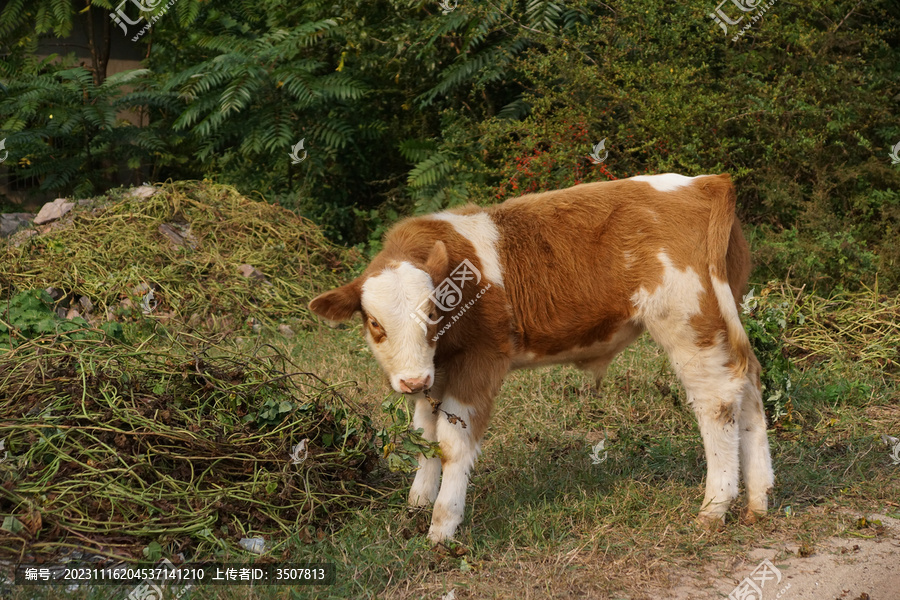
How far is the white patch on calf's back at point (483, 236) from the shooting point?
454cm

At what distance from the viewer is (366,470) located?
5.11 meters

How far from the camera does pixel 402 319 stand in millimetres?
4055

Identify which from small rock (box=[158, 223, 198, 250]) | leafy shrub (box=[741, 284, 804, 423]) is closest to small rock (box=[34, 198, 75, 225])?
small rock (box=[158, 223, 198, 250])

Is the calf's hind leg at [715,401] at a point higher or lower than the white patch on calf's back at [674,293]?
lower

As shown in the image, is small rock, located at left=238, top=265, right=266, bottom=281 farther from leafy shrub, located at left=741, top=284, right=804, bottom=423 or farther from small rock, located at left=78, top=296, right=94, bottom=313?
leafy shrub, located at left=741, top=284, right=804, bottom=423

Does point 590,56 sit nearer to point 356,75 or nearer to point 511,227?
point 356,75

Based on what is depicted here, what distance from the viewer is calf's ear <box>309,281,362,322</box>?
418 centimetres

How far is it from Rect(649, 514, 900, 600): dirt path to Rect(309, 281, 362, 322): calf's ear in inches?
79.2

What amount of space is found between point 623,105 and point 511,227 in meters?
5.28

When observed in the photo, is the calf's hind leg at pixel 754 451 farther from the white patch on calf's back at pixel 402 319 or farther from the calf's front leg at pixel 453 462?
A: the white patch on calf's back at pixel 402 319

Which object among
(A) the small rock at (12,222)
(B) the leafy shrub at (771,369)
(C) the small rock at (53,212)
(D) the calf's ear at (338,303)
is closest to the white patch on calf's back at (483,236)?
(D) the calf's ear at (338,303)

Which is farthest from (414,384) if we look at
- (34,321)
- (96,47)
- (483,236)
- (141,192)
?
(96,47)

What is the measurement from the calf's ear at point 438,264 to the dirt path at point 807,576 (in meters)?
1.82

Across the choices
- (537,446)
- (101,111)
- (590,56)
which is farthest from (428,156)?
(537,446)
